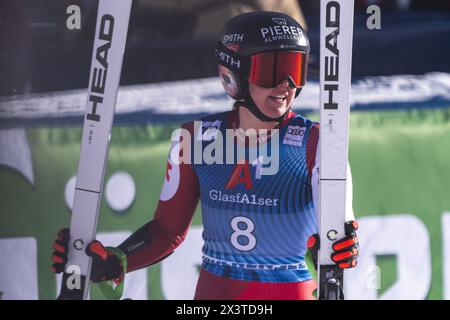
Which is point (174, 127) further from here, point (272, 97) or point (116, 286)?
point (116, 286)

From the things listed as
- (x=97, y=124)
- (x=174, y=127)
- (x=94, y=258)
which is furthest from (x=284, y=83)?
(x=94, y=258)

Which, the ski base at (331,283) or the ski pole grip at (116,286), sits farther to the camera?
the ski pole grip at (116,286)

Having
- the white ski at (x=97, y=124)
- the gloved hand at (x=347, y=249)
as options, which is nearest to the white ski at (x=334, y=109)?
the gloved hand at (x=347, y=249)

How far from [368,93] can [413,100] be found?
0.16 meters

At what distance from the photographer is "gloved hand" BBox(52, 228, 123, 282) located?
2.76 metres

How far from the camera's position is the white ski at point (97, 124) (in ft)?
9.02

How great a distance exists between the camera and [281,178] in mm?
2844

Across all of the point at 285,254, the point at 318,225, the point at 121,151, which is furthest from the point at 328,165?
the point at 121,151

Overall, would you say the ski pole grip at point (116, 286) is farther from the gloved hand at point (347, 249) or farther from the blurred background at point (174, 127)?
the gloved hand at point (347, 249)

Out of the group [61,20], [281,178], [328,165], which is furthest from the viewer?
[61,20]

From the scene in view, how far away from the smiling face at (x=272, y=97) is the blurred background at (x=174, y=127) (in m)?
0.21

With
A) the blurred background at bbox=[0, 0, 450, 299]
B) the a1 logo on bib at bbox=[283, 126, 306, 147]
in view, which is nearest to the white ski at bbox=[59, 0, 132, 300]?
the blurred background at bbox=[0, 0, 450, 299]

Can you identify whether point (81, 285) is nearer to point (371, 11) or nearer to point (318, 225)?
point (318, 225)

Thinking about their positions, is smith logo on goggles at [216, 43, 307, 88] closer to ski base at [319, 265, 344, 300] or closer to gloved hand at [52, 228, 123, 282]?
ski base at [319, 265, 344, 300]
